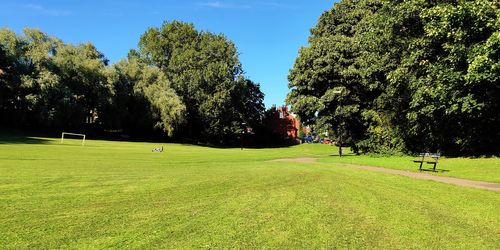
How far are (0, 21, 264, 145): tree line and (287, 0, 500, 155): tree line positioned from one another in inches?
1036

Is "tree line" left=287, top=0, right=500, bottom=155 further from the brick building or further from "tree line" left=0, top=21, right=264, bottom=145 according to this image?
the brick building

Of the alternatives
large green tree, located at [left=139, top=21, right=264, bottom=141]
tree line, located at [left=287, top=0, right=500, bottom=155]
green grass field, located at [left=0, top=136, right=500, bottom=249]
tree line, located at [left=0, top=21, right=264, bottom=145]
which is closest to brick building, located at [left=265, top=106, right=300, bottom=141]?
tree line, located at [left=0, top=21, right=264, bottom=145]

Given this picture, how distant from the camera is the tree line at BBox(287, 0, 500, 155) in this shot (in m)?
23.7

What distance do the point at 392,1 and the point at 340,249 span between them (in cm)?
2665

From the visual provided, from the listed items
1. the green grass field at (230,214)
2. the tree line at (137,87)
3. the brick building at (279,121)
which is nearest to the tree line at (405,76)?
the green grass field at (230,214)

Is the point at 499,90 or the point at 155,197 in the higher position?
the point at 499,90

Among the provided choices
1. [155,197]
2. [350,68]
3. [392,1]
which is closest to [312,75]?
[350,68]

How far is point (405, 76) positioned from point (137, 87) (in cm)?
4495

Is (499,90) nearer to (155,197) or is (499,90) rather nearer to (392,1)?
(392,1)

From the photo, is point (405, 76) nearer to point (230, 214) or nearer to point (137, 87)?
point (230, 214)

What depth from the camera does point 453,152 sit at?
105 ft

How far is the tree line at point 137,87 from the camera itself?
176 ft

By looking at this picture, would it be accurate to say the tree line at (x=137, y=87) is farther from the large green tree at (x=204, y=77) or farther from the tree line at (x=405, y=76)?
the tree line at (x=405, y=76)

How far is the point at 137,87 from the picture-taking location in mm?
64750
